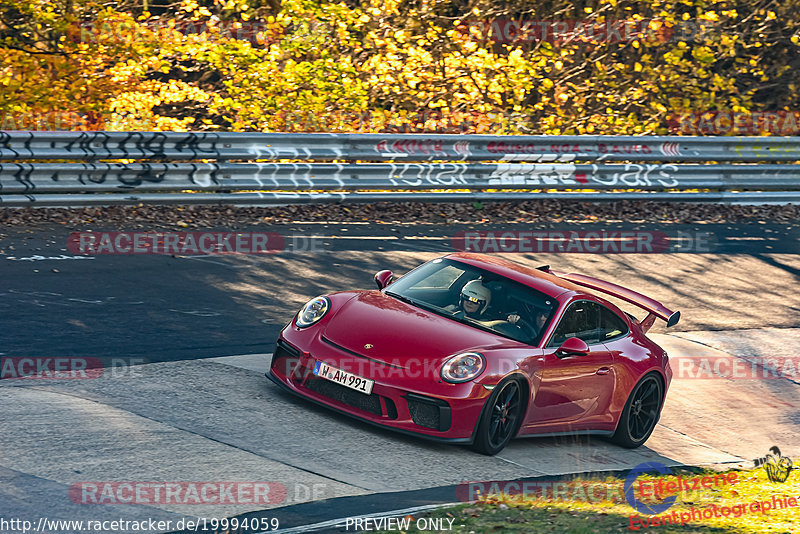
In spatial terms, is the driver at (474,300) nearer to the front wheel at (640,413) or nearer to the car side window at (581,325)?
the car side window at (581,325)

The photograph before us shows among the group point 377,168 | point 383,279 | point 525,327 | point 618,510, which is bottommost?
point 618,510

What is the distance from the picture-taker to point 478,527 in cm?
565

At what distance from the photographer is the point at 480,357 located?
7.32 meters

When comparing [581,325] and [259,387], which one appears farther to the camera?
[581,325]

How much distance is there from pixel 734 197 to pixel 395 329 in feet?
38.8

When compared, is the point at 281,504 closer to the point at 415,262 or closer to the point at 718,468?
the point at 718,468

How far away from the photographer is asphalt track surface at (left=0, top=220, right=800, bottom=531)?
608 cm
